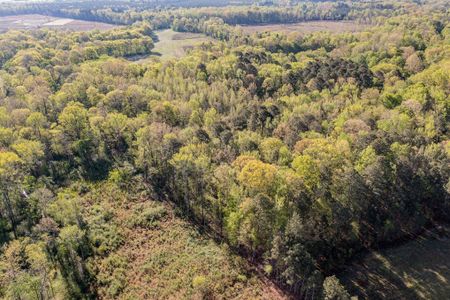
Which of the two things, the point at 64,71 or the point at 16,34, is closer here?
the point at 64,71

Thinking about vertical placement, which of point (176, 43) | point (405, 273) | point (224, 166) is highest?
point (224, 166)

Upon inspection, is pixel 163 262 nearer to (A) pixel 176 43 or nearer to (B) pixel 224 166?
(B) pixel 224 166

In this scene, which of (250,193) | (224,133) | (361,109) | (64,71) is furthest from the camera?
(64,71)

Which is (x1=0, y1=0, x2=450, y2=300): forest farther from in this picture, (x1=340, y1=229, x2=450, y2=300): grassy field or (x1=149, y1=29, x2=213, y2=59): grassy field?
(x1=149, y1=29, x2=213, y2=59): grassy field

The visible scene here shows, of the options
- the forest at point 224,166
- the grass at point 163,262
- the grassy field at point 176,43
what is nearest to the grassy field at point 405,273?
the forest at point 224,166

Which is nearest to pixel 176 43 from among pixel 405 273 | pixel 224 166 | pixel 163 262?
pixel 224 166

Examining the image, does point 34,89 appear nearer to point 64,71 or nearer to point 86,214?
point 64,71

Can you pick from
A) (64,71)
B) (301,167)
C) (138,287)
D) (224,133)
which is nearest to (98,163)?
(224,133)
